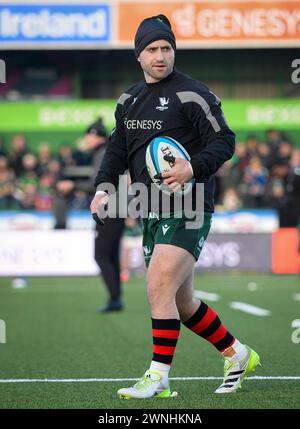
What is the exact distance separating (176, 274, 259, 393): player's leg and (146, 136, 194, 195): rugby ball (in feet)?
2.10

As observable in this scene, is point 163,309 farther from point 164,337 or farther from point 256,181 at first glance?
point 256,181

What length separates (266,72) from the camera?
1079 inches

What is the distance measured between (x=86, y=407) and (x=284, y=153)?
55.7ft

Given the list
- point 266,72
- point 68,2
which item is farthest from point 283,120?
point 68,2

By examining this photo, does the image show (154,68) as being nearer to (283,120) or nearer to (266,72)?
(283,120)

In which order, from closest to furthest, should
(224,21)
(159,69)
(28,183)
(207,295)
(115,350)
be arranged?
(159,69) < (115,350) < (207,295) < (28,183) < (224,21)

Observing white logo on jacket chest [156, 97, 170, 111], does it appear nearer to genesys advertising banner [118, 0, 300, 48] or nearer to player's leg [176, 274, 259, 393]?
player's leg [176, 274, 259, 393]

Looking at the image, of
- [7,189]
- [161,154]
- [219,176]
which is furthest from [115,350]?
[7,189]

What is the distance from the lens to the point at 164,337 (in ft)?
18.1

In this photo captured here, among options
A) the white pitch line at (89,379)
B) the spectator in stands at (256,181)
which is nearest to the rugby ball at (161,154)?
the white pitch line at (89,379)

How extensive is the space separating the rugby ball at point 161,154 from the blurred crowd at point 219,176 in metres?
14.1

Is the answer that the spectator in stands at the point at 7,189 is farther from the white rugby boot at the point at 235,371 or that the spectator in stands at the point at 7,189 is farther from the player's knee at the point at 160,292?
the player's knee at the point at 160,292

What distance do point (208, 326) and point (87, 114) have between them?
19387 mm
